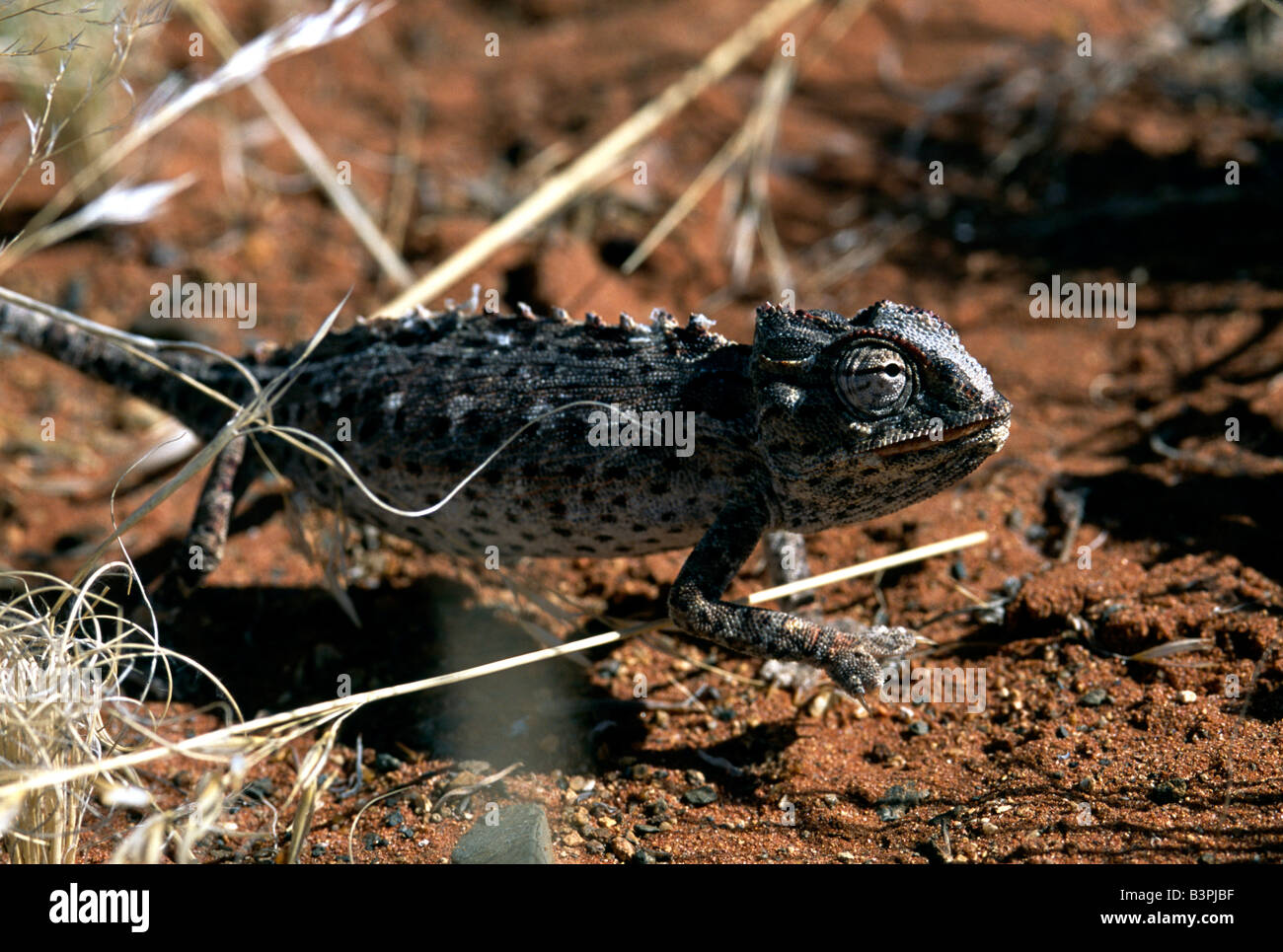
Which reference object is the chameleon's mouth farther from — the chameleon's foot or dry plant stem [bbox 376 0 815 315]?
dry plant stem [bbox 376 0 815 315]

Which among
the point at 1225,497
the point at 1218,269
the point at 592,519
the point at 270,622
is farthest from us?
the point at 1218,269

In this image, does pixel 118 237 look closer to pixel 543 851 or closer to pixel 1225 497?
pixel 543 851

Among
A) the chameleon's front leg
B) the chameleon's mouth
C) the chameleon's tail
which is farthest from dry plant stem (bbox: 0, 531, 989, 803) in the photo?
the chameleon's tail

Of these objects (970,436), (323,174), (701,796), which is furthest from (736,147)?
(701,796)

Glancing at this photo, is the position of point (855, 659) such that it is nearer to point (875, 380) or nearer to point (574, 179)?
point (875, 380)

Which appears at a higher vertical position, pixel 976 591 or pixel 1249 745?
pixel 976 591

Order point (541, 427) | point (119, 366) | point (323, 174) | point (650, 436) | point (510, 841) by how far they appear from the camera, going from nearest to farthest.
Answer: point (510, 841) → point (650, 436) → point (541, 427) → point (119, 366) → point (323, 174)

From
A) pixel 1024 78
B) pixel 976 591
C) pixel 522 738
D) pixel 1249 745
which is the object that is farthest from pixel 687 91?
pixel 1249 745
